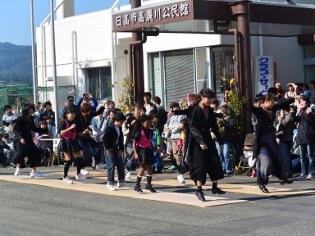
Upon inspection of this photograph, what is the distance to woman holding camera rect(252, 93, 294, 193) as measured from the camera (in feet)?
45.7

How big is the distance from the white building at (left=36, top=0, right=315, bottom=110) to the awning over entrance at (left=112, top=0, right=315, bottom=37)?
2963 millimetres

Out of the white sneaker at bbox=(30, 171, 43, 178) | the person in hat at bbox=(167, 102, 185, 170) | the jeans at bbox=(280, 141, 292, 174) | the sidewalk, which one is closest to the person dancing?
the white sneaker at bbox=(30, 171, 43, 178)

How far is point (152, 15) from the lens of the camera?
18.7 meters

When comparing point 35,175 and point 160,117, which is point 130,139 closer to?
point 35,175

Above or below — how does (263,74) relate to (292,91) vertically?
above

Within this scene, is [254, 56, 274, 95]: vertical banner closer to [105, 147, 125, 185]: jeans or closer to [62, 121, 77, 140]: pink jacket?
[62, 121, 77, 140]: pink jacket

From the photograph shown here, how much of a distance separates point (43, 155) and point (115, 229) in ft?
40.0

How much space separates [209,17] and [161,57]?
799 centimetres

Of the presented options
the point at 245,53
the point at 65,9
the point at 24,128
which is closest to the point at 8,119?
the point at 24,128

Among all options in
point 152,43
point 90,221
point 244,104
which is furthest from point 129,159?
point 152,43

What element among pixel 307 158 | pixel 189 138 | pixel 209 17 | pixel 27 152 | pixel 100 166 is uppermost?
pixel 209 17

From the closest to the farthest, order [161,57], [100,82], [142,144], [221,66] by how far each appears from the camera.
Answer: [142,144] → [221,66] → [161,57] → [100,82]

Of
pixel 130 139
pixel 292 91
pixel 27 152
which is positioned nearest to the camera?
pixel 130 139

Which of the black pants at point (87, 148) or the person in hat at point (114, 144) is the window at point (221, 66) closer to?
the black pants at point (87, 148)
